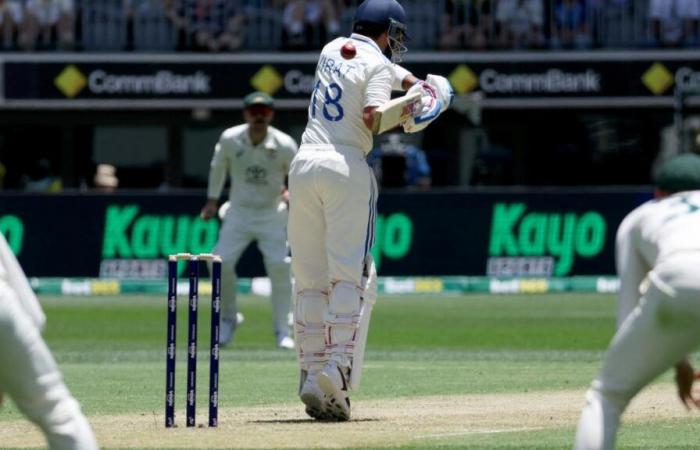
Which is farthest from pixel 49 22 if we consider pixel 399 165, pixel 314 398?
pixel 314 398

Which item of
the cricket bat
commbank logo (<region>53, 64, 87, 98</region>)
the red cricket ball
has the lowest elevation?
commbank logo (<region>53, 64, 87, 98</region>)

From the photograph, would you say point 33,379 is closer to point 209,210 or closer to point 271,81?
point 209,210

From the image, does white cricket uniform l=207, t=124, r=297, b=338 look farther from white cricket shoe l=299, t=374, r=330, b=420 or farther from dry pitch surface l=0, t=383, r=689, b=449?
white cricket shoe l=299, t=374, r=330, b=420

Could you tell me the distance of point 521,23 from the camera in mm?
29375

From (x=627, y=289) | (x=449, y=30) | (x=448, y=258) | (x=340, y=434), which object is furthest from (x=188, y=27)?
(x=627, y=289)

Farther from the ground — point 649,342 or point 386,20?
point 386,20

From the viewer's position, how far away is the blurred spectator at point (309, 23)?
29.3 m

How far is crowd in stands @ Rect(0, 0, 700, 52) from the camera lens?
29266 millimetres

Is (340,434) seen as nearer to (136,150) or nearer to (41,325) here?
(41,325)

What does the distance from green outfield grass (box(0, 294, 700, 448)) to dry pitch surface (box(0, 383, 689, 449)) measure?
0.04 m

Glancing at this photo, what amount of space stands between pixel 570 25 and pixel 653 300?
942 inches

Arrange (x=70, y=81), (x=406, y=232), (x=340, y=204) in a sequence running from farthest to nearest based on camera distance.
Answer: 1. (x=70, y=81)
2. (x=406, y=232)
3. (x=340, y=204)

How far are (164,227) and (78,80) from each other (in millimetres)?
6391

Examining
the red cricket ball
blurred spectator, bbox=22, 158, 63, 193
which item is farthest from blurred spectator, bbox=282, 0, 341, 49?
the red cricket ball
